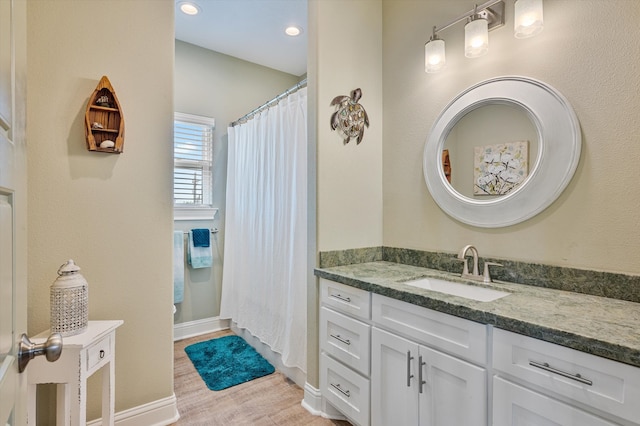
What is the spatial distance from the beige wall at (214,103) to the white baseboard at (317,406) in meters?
1.62

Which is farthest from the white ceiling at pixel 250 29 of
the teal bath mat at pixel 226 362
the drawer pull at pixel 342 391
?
the teal bath mat at pixel 226 362

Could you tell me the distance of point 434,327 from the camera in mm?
1318

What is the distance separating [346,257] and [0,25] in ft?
5.91

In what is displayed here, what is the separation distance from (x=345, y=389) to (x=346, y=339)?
29 cm

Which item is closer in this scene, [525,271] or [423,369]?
[423,369]

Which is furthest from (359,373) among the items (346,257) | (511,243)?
(511,243)

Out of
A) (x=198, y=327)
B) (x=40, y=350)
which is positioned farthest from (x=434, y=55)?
(x=198, y=327)

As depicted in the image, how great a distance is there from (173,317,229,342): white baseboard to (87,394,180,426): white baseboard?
4.00ft

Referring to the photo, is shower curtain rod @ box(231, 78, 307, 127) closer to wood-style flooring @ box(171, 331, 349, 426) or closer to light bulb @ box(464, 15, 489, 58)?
light bulb @ box(464, 15, 489, 58)

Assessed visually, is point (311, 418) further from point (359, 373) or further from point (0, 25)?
point (0, 25)

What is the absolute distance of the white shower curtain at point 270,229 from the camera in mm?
2244

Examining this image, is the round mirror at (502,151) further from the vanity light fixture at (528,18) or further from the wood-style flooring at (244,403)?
the wood-style flooring at (244,403)

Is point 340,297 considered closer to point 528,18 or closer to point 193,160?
point 528,18

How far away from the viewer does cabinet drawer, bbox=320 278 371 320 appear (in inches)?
64.1
